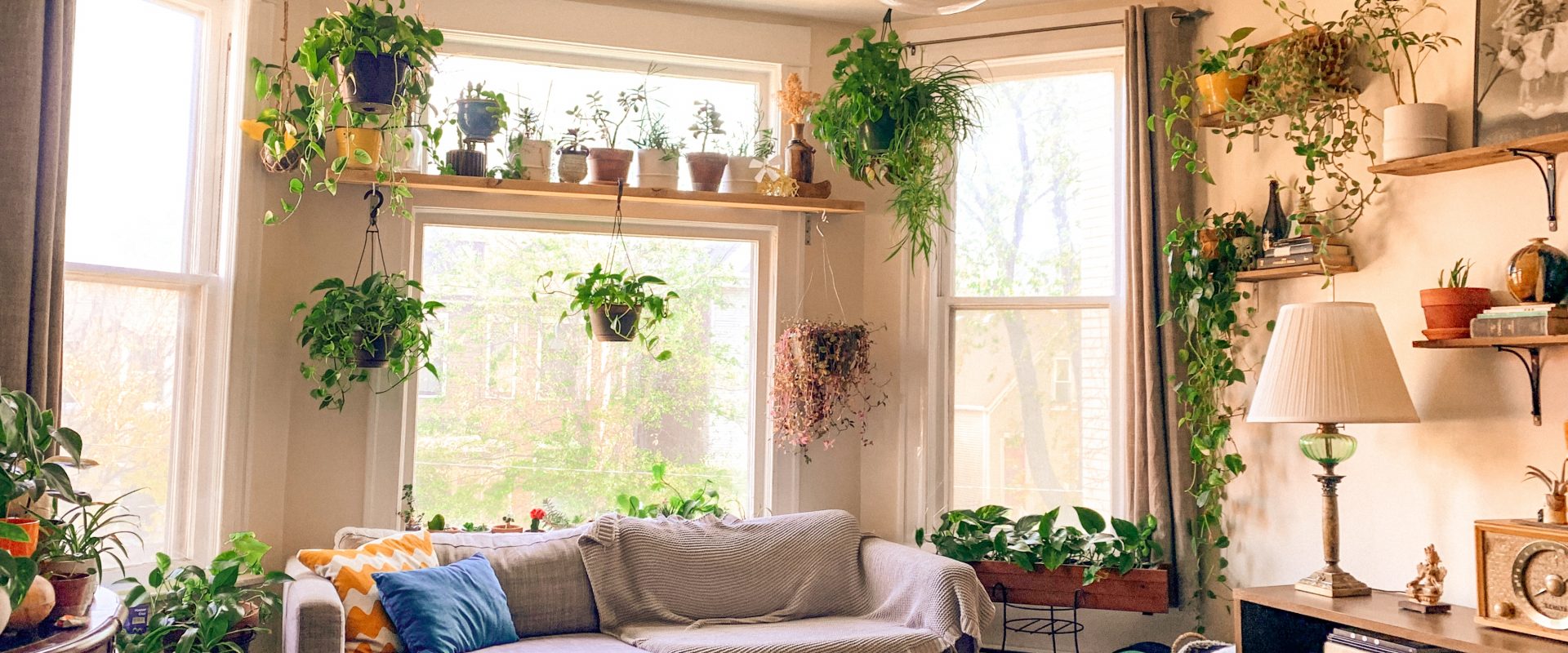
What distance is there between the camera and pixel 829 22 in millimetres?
4160

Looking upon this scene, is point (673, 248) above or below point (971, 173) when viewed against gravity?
below

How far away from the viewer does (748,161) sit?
3943 millimetres

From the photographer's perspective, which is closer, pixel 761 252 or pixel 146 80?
pixel 146 80

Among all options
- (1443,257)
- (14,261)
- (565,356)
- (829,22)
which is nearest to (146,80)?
(14,261)

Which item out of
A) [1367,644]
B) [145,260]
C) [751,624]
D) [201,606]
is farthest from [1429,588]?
[145,260]

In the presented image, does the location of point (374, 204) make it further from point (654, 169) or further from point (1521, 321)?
point (1521, 321)

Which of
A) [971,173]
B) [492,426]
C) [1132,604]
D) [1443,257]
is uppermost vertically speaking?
[971,173]

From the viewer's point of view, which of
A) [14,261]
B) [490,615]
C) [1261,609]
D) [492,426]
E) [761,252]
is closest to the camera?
[14,261]

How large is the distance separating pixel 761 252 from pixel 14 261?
7.52ft

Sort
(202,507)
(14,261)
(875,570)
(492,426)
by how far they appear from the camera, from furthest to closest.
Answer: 1. (492,426)
2. (875,570)
3. (202,507)
4. (14,261)

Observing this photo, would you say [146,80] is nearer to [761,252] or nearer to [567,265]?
[567,265]

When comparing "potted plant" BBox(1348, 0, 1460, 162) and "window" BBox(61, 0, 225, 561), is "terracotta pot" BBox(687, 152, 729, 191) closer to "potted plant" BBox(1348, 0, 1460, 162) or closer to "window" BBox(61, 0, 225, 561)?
"window" BBox(61, 0, 225, 561)

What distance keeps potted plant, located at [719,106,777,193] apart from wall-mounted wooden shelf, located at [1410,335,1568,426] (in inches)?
86.0

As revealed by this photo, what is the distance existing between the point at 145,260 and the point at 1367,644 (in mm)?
3342
